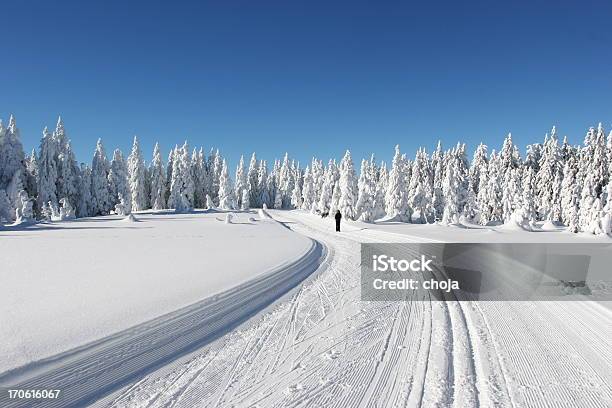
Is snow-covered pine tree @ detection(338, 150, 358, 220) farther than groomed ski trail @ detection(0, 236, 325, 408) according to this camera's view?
Yes

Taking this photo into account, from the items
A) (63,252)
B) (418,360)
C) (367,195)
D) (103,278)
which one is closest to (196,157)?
(367,195)

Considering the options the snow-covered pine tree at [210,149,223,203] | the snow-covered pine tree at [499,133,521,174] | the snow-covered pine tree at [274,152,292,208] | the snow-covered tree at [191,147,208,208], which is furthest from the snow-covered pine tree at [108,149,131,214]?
the snow-covered pine tree at [499,133,521,174]

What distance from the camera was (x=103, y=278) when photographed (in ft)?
28.1

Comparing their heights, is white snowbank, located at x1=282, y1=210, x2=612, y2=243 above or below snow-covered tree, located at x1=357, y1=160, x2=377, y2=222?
below

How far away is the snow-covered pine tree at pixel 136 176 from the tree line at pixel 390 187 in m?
0.20

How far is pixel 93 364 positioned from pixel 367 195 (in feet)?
147

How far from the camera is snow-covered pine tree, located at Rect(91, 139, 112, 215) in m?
58.4

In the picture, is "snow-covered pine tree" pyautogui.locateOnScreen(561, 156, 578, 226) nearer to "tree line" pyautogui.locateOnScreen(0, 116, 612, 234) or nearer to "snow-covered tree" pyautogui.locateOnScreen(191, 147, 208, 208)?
"tree line" pyautogui.locateOnScreen(0, 116, 612, 234)

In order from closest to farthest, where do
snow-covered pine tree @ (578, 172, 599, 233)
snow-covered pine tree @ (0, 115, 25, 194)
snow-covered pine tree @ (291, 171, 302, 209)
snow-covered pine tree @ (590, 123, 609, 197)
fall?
snow-covered pine tree @ (578, 172, 599, 233) < snow-covered pine tree @ (590, 123, 609, 197) < snow-covered pine tree @ (0, 115, 25, 194) < snow-covered pine tree @ (291, 171, 302, 209)

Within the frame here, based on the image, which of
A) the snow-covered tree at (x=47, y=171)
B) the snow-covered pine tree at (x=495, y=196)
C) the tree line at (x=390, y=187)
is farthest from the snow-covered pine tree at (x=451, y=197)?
the snow-covered tree at (x=47, y=171)

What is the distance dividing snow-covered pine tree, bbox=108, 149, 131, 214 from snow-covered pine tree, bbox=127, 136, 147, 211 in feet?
31.4

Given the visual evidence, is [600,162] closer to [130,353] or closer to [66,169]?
[130,353]

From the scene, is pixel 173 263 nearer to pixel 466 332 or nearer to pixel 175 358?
pixel 175 358
